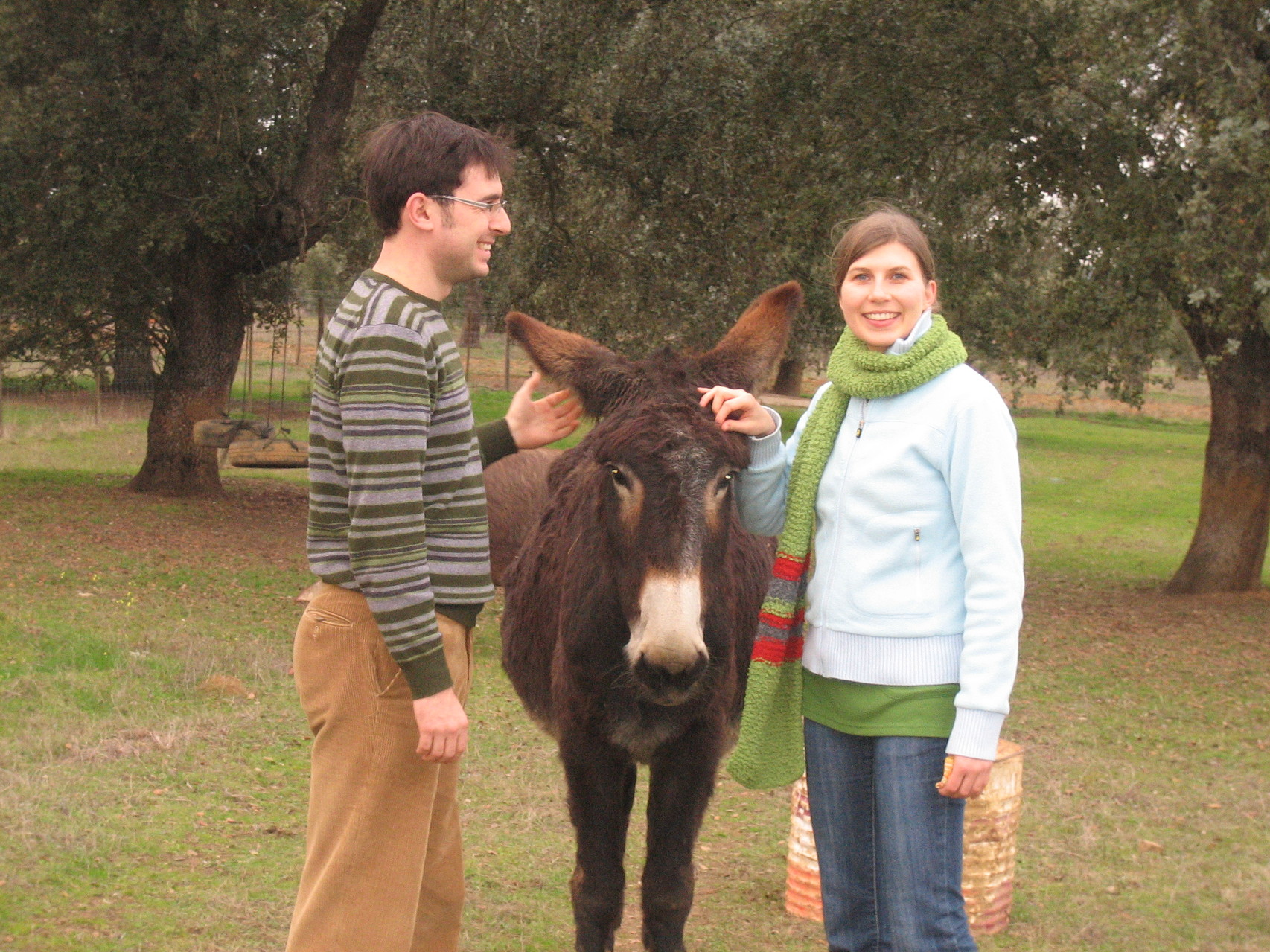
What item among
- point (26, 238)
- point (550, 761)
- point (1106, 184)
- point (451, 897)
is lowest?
point (550, 761)

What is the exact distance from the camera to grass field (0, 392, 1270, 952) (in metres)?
4.39

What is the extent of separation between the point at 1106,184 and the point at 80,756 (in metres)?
8.70

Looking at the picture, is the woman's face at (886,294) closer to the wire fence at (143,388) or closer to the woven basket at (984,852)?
the woven basket at (984,852)

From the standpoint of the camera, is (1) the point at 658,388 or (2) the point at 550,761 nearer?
(1) the point at 658,388

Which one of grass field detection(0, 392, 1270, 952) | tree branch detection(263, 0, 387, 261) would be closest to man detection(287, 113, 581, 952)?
grass field detection(0, 392, 1270, 952)

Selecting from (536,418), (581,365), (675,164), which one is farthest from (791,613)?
(675,164)

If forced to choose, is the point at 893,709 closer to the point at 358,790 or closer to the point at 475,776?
the point at 358,790

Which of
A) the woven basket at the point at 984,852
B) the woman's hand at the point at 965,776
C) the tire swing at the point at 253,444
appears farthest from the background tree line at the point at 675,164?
the woman's hand at the point at 965,776

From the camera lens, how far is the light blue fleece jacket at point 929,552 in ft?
8.21

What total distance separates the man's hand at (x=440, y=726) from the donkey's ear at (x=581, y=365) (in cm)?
115

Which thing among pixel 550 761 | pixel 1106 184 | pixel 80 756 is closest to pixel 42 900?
pixel 80 756

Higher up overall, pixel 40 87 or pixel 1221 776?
pixel 40 87

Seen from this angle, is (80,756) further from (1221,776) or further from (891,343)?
(1221,776)

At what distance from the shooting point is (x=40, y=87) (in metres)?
11.4
